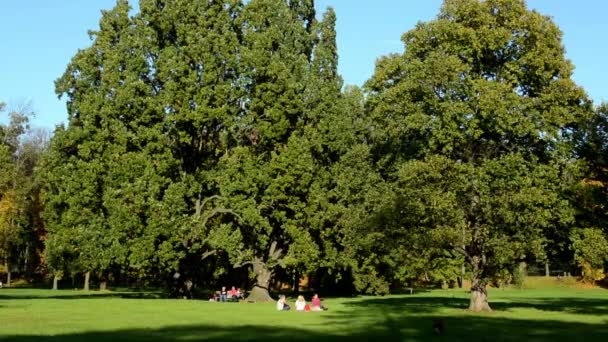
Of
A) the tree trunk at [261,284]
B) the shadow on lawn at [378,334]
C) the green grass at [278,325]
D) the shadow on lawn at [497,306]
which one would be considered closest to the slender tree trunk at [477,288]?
the green grass at [278,325]

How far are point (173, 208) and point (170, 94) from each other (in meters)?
8.67

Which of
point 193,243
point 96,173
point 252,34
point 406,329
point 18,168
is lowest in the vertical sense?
point 406,329

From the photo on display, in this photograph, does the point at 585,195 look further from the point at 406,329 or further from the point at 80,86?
the point at 80,86

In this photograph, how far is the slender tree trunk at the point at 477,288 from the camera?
128 ft

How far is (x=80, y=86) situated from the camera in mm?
52875

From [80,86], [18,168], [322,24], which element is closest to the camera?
[80,86]

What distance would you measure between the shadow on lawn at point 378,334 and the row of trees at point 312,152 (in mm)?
7052

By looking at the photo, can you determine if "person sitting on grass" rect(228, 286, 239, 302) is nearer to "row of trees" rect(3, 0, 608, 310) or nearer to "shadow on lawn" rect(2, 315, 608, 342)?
"row of trees" rect(3, 0, 608, 310)

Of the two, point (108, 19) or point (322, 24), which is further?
point (322, 24)

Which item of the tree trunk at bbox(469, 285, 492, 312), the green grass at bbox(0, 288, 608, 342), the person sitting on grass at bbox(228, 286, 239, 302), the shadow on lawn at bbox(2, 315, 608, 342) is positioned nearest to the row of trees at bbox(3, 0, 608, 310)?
the tree trunk at bbox(469, 285, 492, 312)

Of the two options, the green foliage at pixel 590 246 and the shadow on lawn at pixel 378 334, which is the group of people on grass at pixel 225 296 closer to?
the shadow on lawn at pixel 378 334

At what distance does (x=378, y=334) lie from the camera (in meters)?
25.5

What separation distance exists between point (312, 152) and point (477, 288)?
66.6 feet

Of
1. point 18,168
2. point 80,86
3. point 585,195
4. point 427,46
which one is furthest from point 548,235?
point 18,168
